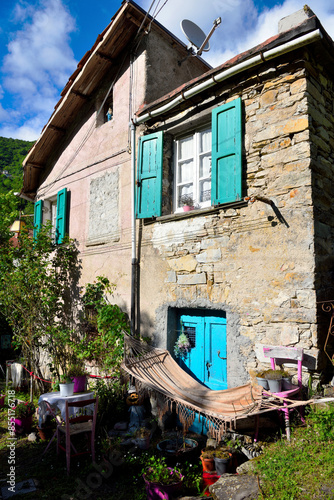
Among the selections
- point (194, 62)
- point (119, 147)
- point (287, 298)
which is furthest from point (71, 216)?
point (287, 298)

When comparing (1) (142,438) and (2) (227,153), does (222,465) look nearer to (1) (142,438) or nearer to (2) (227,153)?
(1) (142,438)

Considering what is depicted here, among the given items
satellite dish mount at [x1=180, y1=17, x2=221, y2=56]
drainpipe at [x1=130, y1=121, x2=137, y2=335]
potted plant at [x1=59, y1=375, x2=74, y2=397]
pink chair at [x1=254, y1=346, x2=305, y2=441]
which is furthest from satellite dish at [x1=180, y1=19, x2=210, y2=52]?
potted plant at [x1=59, y1=375, x2=74, y2=397]

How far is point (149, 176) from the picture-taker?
547 centimetres

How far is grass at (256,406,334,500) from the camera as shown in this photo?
2.47 meters

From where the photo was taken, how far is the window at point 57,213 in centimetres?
748

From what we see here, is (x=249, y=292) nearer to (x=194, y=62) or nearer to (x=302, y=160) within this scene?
(x=302, y=160)

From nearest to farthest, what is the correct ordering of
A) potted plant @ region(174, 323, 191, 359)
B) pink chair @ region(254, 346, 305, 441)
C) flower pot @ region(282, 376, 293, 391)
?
pink chair @ region(254, 346, 305, 441), flower pot @ region(282, 376, 293, 391), potted plant @ region(174, 323, 191, 359)

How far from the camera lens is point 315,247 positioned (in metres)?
3.65

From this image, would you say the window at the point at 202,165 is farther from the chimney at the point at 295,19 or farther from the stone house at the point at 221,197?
the chimney at the point at 295,19

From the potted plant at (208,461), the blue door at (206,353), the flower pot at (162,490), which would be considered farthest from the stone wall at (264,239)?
the flower pot at (162,490)

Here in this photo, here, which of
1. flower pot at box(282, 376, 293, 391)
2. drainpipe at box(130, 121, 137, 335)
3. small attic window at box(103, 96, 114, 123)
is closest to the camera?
flower pot at box(282, 376, 293, 391)

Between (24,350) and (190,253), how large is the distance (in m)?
4.38

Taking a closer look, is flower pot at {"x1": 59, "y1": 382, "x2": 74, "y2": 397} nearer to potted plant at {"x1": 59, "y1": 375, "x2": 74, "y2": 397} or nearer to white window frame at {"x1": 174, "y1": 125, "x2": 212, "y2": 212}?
potted plant at {"x1": 59, "y1": 375, "x2": 74, "y2": 397}

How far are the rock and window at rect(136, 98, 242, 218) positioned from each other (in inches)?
113
